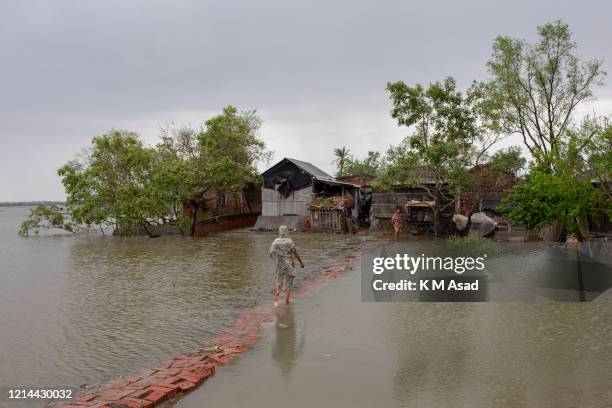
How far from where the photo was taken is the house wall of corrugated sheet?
2820 centimetres

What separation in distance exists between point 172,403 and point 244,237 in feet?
66.3

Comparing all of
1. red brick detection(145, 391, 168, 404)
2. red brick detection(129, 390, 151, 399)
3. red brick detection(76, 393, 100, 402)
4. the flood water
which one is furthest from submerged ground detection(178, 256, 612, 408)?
the flood water

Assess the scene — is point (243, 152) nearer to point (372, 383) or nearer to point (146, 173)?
point (146, 173)

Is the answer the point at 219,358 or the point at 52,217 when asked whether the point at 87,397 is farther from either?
the point at 52,217

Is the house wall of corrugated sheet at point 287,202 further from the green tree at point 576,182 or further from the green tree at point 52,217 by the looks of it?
the green tree at point 576,182

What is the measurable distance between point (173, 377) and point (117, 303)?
5.32 meters

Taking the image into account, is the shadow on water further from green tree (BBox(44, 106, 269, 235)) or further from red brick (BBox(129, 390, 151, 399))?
green tree (BBox(44, 106, 269, 235))

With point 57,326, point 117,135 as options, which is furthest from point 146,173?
point 57,326

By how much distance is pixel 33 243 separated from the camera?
1069 inches

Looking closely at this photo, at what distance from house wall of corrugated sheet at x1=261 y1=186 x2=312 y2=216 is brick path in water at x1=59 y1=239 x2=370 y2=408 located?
19.6 meters

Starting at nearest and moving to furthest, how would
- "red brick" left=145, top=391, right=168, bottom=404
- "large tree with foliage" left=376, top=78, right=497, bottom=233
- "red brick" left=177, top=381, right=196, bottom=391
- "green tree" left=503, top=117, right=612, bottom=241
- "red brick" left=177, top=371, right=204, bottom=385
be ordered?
"red brick" left=145, top=391, right=168, bottom=404, "red brick" left=177, top=381, right=196, bottom=391, "red brick" left=177, top=371, right=204, bottom=385, "green tree" left=503, top=117, right=612, bottom=241, "large tree with foliage" left=376, top=78, right=497, bottom=233

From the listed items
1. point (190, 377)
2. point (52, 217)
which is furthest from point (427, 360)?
point (52, 217)

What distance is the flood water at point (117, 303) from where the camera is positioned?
7.00 m

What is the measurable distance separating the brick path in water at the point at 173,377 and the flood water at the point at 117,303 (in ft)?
1.25
